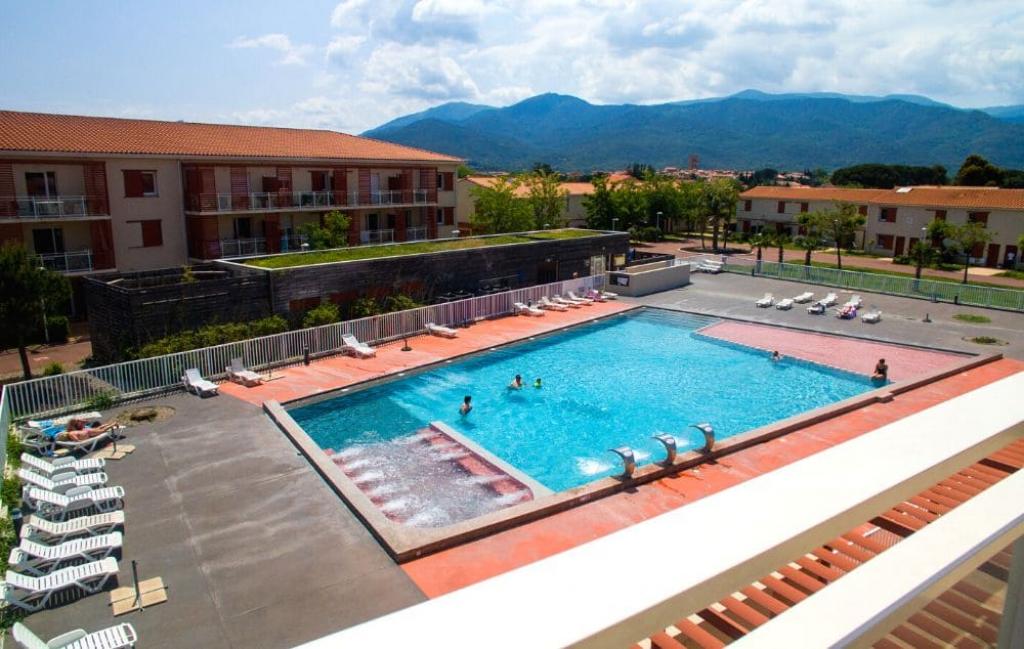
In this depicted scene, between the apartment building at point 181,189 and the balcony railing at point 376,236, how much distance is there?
0.07 meters

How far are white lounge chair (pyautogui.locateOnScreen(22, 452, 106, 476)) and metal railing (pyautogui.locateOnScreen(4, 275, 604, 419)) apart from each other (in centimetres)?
368

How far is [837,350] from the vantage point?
27.1 m

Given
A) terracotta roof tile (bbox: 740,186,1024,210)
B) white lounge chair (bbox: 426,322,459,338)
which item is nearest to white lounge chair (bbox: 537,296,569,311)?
white lounge chair (bbox: 426,322,459,338)

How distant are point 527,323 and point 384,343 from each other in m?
6.92

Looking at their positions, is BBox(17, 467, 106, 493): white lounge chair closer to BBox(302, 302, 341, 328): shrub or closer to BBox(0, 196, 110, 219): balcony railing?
BBox(302, 302, 341, 328): shrub

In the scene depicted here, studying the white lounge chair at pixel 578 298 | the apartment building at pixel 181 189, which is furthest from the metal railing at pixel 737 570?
the apartment building at pixel 181 189

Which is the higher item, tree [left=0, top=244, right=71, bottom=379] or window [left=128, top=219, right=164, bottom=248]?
window [left=128, top=219, right=164, bottom=248]

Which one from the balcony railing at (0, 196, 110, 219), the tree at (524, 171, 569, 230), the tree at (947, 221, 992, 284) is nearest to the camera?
the balcony railing at (0, 196, 110, 219)

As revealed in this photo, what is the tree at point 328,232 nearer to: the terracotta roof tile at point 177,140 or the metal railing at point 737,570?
the terracotta roof tile at point 177,140

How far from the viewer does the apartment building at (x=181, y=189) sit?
30.1 meters

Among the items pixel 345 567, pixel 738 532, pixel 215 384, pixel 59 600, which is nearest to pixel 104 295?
pixel 215 384

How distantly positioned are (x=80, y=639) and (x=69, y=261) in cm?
2703

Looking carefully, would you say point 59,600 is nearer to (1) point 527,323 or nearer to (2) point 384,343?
(2) point 384,343

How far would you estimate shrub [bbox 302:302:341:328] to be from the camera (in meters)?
25.8
